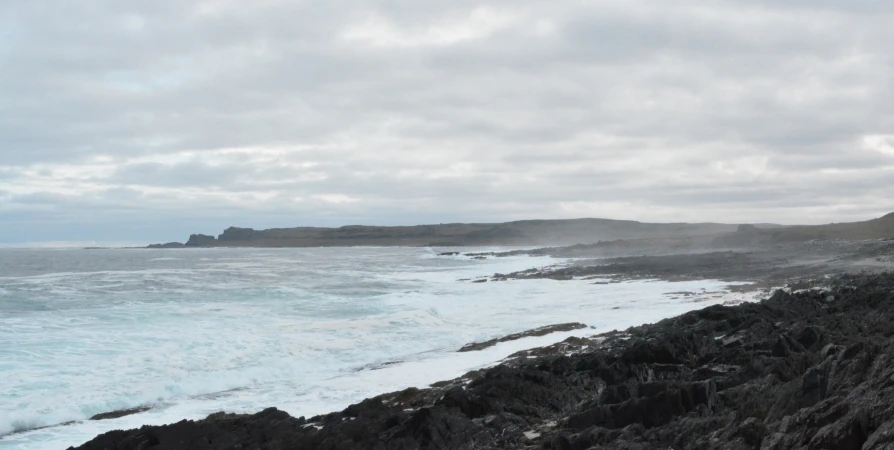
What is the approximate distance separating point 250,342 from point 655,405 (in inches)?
520

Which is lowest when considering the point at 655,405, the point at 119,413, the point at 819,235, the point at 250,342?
the point at 119,413

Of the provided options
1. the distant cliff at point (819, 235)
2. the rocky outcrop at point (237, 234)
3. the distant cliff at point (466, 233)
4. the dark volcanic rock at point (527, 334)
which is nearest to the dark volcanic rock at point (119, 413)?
the dark volcanic rock at point (527, 334)

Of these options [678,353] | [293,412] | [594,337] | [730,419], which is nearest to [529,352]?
[594,337]

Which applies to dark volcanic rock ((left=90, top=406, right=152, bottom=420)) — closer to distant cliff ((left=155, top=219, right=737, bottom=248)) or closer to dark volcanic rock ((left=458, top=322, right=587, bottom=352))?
dark volcanic rock ((left=458, top=322, right=587, bottom=352))

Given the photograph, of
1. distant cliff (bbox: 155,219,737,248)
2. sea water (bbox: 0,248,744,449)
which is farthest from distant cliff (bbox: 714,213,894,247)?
distant cliff (bbox: 155,219,737,248)

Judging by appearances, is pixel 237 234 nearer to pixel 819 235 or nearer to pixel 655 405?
pixel 819 235

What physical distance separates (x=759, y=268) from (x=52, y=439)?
3067cm

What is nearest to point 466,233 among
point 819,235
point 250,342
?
point 819,235

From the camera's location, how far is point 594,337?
1515 cm

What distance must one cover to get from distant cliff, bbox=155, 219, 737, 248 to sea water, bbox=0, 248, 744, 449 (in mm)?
121512

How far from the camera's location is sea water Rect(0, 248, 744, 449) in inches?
484

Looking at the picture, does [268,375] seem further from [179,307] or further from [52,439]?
[179,307]

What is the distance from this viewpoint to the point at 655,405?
684cm

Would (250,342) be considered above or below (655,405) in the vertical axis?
below
